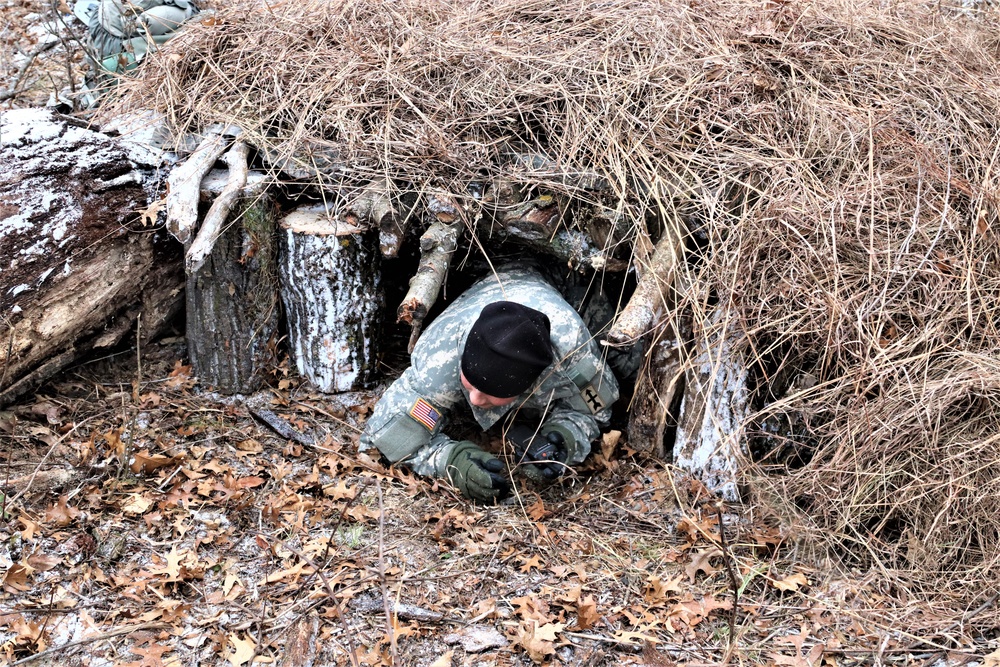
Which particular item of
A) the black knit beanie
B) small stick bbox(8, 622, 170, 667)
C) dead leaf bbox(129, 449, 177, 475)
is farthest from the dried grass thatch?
small stick bbox(8, 622, 170, 667)

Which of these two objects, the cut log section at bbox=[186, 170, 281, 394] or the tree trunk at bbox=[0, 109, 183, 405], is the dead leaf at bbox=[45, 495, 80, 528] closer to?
the tree trunk at bbox=[0, 109, 183, 405]

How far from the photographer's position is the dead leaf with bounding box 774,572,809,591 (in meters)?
3.62

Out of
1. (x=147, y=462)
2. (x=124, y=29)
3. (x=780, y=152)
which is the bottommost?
(x=147, y=462)

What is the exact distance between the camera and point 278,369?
4.98 m

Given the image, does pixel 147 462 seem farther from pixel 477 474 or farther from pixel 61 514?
pixel 477 474

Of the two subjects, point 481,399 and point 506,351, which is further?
point 481,399

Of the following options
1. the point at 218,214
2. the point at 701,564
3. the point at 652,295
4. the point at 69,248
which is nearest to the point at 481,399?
the point at 652,295

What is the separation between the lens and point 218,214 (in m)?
4.41

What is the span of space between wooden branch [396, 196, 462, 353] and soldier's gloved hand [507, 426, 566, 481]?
76 cm

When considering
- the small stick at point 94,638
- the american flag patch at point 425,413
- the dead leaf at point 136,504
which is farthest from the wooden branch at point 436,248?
the small stick at point 94,638

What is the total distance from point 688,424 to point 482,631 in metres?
1.58

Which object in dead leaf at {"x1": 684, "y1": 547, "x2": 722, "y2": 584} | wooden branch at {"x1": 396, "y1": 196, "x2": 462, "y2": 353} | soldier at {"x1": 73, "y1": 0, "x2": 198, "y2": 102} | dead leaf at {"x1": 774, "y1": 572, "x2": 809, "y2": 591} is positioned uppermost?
soldier at {"x1": 73, "y1": 0, "x2": 198, "y2": 102}

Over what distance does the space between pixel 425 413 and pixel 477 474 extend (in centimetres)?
41

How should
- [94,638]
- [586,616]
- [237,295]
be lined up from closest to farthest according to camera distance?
[94,638] < [586,616] < [237,295]
